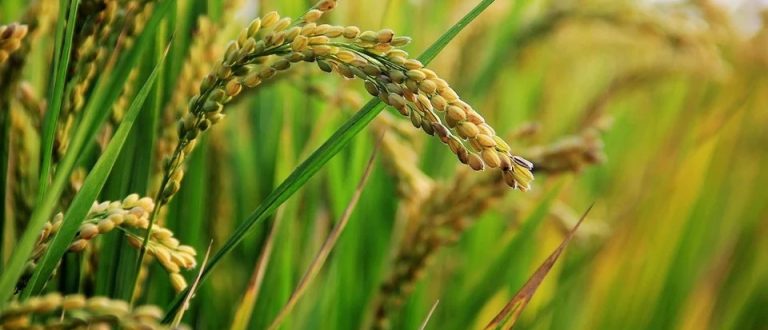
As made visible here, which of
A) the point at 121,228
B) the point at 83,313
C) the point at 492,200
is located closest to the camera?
the point at 83,313

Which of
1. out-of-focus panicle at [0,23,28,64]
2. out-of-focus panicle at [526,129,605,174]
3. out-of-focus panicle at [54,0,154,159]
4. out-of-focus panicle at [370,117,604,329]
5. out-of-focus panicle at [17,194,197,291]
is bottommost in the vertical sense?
out-of-focus panicle at [17,194,197,291]

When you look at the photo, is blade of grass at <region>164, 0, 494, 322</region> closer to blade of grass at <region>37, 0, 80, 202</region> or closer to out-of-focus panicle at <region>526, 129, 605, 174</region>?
blade of grass at <region>37, 0, 80, 202</region>

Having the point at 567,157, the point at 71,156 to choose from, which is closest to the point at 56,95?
the point at 71,156

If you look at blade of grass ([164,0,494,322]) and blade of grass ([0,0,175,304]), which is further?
blade of grass ([164,0,494,322])

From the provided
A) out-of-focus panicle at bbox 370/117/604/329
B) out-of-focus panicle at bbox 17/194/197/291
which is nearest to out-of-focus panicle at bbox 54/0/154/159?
out-of-focus panicle at bbox 17/194/197/291

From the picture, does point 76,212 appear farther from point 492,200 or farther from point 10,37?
point 492,200

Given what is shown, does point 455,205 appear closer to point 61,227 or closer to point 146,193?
point 146,193

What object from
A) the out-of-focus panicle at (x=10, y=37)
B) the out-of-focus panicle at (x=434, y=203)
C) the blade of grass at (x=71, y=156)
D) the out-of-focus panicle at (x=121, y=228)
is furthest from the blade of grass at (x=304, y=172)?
the out-of-focus panicle at (x=434, y=203)
